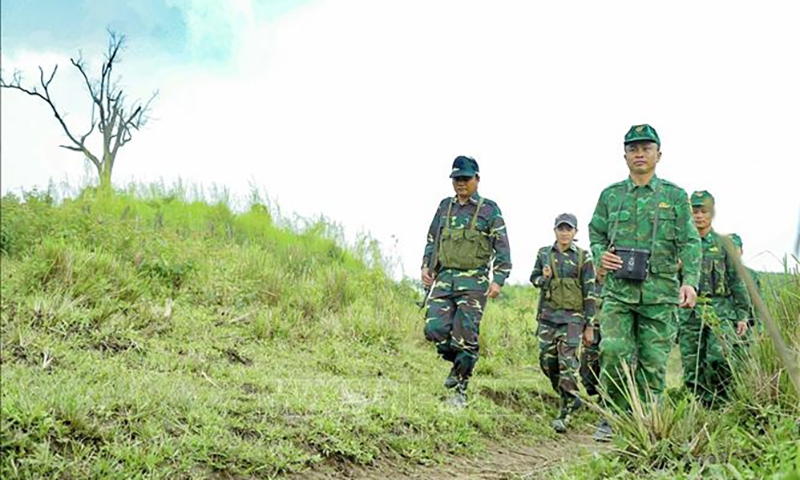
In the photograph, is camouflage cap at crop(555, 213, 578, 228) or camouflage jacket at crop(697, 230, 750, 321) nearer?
camouflage jacket at crop(697, 230, 750, 321)

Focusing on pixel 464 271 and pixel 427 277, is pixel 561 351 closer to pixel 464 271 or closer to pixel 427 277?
pixel 464 271

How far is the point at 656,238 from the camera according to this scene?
5.82 meters

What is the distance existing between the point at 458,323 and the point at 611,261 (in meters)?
1.88

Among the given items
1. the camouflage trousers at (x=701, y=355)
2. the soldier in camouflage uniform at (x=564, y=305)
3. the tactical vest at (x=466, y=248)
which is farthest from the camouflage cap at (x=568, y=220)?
the camouflage trousers at (x=701, y=355)

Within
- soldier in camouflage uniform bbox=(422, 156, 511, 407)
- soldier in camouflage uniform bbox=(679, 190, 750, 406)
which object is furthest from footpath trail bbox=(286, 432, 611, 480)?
soldier in camouflage uniform bbox=(679, 190, 750, 406)

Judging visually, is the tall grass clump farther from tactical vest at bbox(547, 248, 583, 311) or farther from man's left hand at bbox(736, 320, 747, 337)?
tactical vest at bbox(547, 248, 583, 311)

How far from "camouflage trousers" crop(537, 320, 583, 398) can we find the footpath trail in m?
0.89

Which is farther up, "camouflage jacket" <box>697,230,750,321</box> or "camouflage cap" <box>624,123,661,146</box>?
"camouflage cap" <box>624,123,661,146</box>

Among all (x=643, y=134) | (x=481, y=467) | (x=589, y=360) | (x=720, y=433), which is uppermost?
(x=643, y=134)

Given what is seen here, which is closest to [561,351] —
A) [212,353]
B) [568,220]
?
[568,220]

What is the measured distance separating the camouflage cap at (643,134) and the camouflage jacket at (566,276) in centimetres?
191

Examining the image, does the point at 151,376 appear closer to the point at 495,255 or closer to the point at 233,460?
the point at 233,460

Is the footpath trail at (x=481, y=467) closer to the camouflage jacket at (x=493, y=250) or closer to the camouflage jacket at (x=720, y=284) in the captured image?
the camouflage jacket at (x=493, y=250)

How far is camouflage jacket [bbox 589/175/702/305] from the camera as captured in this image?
571 cm
